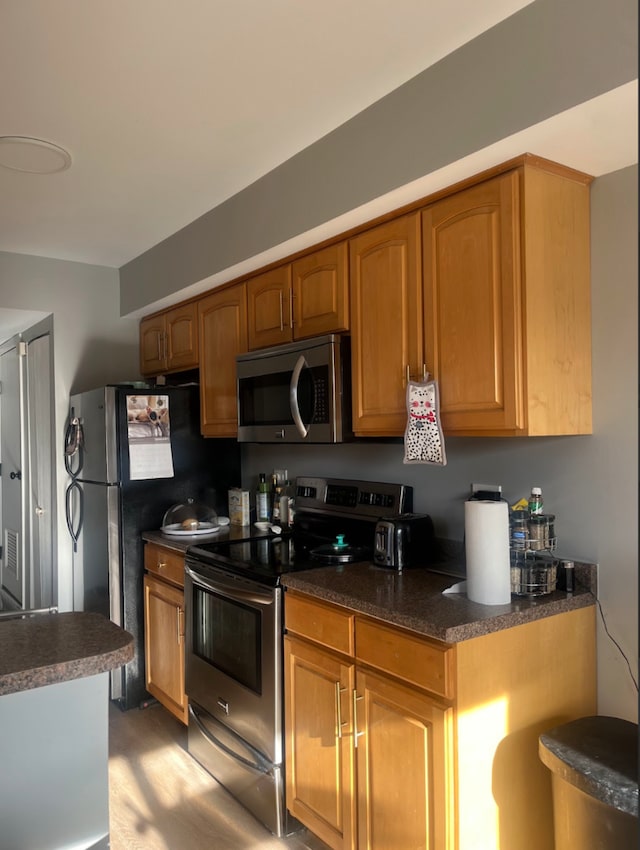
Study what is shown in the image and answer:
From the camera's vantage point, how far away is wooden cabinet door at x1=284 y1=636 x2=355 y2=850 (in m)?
1.91

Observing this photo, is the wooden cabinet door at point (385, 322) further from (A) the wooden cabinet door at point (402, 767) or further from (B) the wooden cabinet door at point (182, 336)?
(B) the wooden cabinet door at point (182, 336)

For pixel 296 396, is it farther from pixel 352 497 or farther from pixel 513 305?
pixel 513 305

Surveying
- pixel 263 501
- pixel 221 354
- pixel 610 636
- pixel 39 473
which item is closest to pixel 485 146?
pixel 610 636

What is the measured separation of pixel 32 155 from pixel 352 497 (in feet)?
5.88

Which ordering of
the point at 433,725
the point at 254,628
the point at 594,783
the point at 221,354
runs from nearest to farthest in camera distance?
the point at 594,783 → the point at 433,725 → the point at 254,628 → the point at 221,354

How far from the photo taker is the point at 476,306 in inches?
71.9

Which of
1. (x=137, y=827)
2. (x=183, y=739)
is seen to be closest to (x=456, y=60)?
(x=137, y=827)

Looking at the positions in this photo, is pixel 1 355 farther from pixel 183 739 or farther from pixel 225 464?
pixel 183 739

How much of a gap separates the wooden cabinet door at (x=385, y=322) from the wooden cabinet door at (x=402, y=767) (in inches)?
33.0

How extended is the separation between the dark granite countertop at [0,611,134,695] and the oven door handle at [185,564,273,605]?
800 millimetres

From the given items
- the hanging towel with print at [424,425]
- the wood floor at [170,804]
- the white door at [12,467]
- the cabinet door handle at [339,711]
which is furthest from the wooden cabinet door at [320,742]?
the white door at [12,467]

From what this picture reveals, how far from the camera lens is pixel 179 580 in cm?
284

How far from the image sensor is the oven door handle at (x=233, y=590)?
2.20 m

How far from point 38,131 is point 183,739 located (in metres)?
2.55
